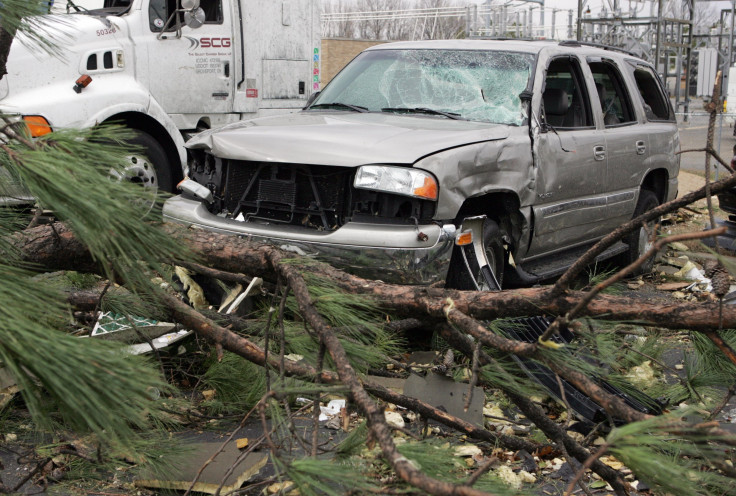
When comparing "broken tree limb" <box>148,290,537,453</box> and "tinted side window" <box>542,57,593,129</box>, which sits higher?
"tinted side window" <box>542,57,593,129</box>

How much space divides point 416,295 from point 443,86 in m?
3.21

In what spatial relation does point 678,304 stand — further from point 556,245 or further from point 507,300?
point 556,245

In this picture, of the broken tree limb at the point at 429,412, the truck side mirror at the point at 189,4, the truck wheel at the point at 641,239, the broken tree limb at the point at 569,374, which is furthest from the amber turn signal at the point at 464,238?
the truck side mirror at the point at 189,4

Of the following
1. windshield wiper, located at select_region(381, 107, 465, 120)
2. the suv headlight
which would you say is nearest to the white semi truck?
windshield wiper, located at select_region(381, 107, 465, 120)

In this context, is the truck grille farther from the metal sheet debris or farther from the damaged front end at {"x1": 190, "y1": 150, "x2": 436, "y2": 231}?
the metal sheet debris

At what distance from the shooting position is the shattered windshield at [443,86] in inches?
210

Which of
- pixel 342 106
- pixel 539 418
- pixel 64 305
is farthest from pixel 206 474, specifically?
pixel 342 106

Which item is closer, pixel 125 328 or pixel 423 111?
pixel 125 328

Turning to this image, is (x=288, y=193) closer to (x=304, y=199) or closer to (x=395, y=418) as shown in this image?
(x=304, y=199)

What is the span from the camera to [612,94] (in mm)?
6781

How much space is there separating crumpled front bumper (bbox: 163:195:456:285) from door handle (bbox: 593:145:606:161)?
208cm

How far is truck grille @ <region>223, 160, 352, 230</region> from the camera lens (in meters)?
4.43

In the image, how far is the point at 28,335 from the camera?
1409mm

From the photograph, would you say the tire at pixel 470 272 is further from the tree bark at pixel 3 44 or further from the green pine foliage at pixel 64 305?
the green pine foliage at pixel 64 305
